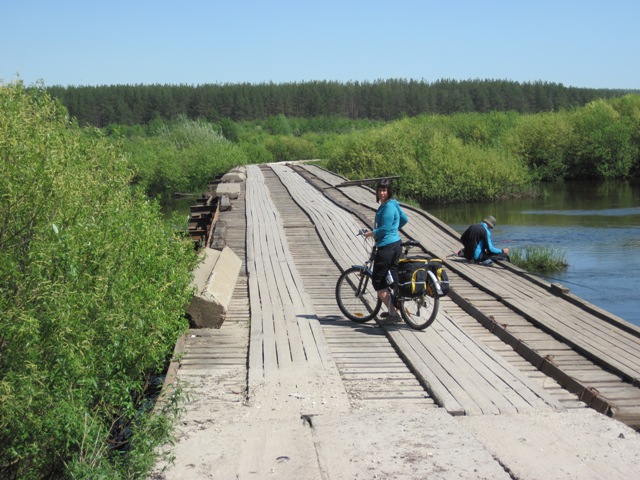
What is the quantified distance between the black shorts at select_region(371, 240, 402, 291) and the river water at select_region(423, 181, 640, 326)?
5982mm

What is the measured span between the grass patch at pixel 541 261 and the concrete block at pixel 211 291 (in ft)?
29.7

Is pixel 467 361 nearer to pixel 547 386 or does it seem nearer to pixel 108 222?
pixel 547 386

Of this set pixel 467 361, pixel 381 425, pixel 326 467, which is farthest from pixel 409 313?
pixel 326 467

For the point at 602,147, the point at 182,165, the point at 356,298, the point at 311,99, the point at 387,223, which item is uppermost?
the point at 311,99

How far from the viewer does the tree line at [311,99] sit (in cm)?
11850

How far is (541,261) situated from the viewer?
736 inches

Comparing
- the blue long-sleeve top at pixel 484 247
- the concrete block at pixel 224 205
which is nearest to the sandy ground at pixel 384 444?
the blue long-sleeve top at pixel 484 247

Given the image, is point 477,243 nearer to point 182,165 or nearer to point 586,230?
point 586,230

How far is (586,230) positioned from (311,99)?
103 m

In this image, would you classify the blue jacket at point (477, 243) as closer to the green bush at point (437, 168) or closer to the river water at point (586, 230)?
the river water at point (586, 230)

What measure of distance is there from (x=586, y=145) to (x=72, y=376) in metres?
43.0

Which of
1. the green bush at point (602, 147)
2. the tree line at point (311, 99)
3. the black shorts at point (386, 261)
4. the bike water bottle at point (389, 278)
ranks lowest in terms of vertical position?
the bike water bottle at point (389, 278)

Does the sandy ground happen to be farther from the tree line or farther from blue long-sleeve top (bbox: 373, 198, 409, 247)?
the tree line

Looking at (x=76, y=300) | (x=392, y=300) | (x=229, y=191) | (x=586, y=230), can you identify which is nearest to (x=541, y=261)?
(x=586, y=230)
